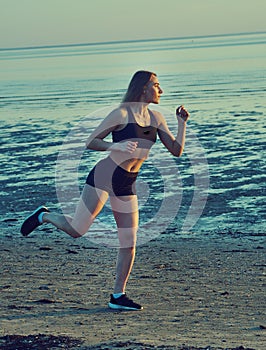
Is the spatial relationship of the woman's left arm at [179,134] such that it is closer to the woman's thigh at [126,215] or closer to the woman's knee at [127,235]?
the woman's thigh at [126,215]

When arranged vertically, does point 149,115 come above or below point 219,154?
above

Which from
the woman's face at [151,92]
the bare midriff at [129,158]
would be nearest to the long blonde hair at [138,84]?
the woman's face at [151,92]

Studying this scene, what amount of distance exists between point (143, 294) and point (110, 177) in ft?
4.64

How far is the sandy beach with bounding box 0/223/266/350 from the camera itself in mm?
6164

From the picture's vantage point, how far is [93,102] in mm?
36250

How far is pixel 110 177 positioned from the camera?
6.89m

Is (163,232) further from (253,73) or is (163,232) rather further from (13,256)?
(253,73)

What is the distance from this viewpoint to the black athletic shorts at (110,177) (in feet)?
22.7

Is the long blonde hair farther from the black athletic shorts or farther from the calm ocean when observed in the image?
the calm ocean

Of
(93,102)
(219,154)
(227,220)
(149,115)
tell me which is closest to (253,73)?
(93,102)

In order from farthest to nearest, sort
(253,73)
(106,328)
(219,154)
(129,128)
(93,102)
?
(253,73)
(93,102)
(219,154)
(129,128)
(106,328)

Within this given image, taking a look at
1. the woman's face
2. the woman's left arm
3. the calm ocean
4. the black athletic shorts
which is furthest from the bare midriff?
the calm ocean

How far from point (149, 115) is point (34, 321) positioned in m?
1.94

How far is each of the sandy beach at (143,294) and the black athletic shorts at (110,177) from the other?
105 cm
